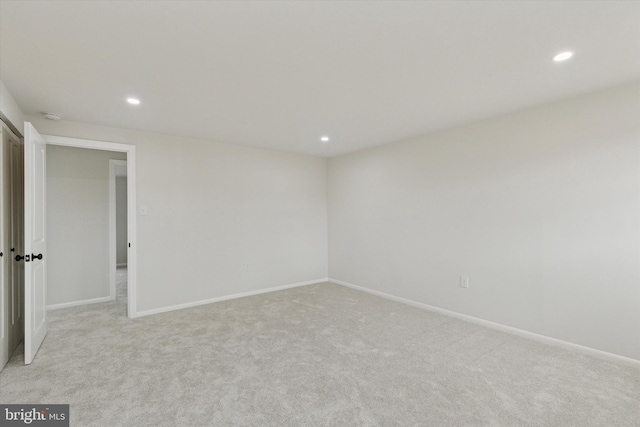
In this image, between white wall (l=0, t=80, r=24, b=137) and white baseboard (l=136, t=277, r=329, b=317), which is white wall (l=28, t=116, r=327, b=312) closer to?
white baseboard (l=136, t=277, r=329, b=317)

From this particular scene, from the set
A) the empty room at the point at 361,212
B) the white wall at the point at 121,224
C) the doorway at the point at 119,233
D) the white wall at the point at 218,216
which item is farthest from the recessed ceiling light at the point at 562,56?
the white wall at the point at 121,224

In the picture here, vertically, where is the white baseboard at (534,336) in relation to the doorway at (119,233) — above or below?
below

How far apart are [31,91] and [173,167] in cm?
157

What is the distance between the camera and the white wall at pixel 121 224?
719 cm

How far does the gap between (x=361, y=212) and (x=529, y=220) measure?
2.39 m

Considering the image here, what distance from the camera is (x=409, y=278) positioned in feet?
13.7

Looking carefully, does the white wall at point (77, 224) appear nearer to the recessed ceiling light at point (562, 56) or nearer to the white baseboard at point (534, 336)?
the white baseboard at point (534, 336)

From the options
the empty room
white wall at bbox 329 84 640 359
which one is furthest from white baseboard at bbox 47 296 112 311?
white wall at bbox 329 84 640 359

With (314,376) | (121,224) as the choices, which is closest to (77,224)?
(121,224)

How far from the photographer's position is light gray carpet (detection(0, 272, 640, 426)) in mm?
1837

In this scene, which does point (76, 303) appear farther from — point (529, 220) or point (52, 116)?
point (529, 220)

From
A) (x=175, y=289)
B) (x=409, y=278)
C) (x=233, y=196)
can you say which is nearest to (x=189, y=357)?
(x=175, y=289)

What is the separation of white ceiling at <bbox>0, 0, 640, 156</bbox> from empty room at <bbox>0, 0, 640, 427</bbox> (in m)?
0.02

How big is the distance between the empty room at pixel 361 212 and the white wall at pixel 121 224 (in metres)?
3.16
